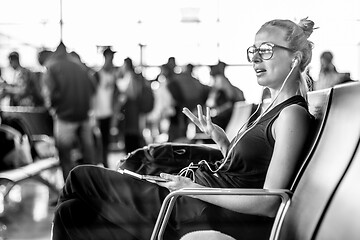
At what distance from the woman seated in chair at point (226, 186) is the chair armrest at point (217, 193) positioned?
0.07 m

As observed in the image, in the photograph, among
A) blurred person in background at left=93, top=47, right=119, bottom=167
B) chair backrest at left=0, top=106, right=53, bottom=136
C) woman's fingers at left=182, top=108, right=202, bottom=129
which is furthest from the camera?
blurred person in background at left=93, top=47, right=119, bottom=167

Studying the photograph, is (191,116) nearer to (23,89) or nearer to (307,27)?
(307,27)

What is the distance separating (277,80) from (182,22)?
5.23 meters

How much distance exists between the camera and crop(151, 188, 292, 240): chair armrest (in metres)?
1.44

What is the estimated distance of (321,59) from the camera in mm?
4180

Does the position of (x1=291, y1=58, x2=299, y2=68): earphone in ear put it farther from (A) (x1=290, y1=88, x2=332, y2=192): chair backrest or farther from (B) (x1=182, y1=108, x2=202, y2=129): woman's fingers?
(B) (x1=182, y1=108, x2=202, y2=129): woman's fingers

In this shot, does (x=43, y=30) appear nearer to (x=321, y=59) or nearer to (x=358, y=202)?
(x=321, y=59)

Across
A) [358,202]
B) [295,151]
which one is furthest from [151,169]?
[358,202]

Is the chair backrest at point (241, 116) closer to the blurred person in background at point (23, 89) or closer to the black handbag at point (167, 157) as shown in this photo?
the black handbag at point (167, 157)

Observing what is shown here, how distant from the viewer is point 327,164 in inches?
56.9

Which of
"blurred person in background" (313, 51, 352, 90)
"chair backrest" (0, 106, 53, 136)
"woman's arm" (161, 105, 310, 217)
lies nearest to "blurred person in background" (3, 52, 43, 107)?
"chair backrest" (0, 106, 53, 136)

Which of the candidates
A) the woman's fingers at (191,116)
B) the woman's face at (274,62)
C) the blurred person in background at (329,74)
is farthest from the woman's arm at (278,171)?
the blurred person in background at (329,74)

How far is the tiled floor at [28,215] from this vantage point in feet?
12.2

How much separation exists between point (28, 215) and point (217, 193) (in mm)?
3198
